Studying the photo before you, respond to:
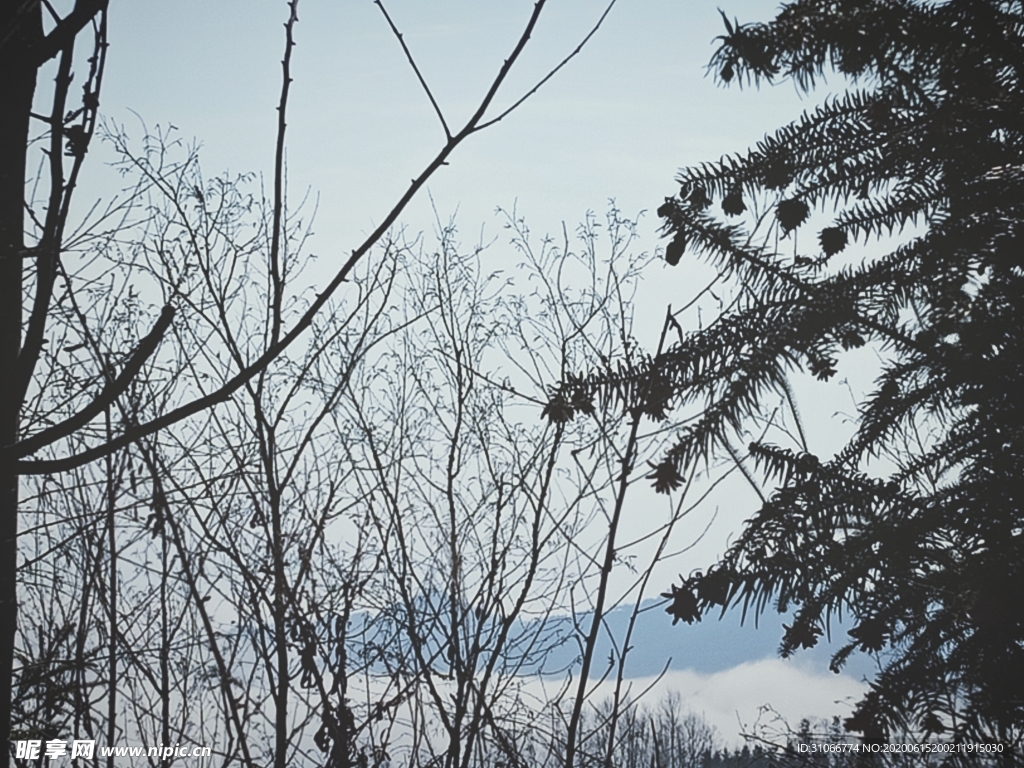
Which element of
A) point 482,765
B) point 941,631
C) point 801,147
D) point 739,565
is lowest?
point 482,765

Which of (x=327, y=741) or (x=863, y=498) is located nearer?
(x=863, y=498)

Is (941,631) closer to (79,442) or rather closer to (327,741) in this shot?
(327,741)

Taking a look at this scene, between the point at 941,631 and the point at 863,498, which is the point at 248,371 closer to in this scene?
the point at 863,498

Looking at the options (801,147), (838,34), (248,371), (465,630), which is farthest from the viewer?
(465,630)

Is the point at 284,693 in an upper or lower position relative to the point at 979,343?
lower

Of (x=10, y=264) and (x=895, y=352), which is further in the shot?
(x=895, y=352)

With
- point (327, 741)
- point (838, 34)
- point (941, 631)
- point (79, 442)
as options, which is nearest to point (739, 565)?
point (941, 631)

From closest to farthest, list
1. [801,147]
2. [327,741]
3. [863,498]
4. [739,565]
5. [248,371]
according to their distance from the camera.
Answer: [248,371]
[739,565]
[863,498]
[801,147]
[327,741]

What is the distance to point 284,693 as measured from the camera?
6.79ft

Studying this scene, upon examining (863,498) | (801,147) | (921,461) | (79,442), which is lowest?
(863,498)

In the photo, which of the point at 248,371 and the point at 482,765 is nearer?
the point at 248,371

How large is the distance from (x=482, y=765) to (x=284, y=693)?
636mm

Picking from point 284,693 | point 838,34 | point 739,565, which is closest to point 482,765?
point 284,693

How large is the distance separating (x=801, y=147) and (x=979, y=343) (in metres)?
0.54
